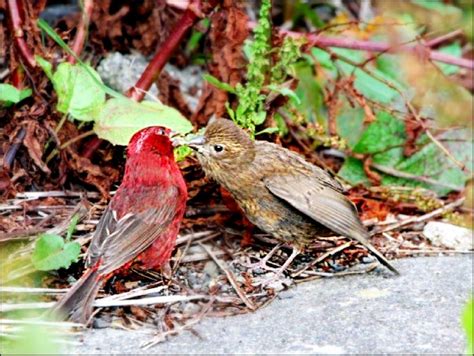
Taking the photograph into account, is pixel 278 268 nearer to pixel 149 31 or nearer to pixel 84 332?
pixel 84 332

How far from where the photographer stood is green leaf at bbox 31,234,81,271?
446 cm

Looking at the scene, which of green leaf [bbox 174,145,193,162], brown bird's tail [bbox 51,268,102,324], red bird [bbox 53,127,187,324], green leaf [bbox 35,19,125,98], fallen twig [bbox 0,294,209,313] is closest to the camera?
brown bird's tail [bbox 51,268,102,324]

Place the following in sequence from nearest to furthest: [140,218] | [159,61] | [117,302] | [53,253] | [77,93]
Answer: [117,302]
[53,253]
[140,218]
[77,93]
[159,61]

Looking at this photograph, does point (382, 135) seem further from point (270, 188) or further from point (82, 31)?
point (82, 31)

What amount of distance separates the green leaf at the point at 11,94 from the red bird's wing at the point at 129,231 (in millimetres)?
922

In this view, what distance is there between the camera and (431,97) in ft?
22.2

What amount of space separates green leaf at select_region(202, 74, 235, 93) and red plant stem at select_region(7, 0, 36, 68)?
99 centimetres

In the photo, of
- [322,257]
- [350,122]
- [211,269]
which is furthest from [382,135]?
[211,269]

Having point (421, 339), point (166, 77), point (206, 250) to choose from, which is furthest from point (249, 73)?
point (421, 339)

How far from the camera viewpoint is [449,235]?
5.54 metres

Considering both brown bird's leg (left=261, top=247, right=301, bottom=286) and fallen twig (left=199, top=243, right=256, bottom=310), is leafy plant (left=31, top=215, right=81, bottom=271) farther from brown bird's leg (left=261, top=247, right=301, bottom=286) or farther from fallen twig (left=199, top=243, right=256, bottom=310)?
brown bird's leg (left=261, top=247, right=301, bottom=286)

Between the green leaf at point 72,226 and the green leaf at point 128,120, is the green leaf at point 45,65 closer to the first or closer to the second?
the green leaf at point 128,120

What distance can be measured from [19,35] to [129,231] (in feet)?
4.91

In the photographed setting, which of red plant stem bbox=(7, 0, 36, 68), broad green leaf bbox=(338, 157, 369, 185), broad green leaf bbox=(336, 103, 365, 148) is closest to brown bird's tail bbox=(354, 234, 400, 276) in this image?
broad green leaf bbox=(338, 157, 369, 185)
